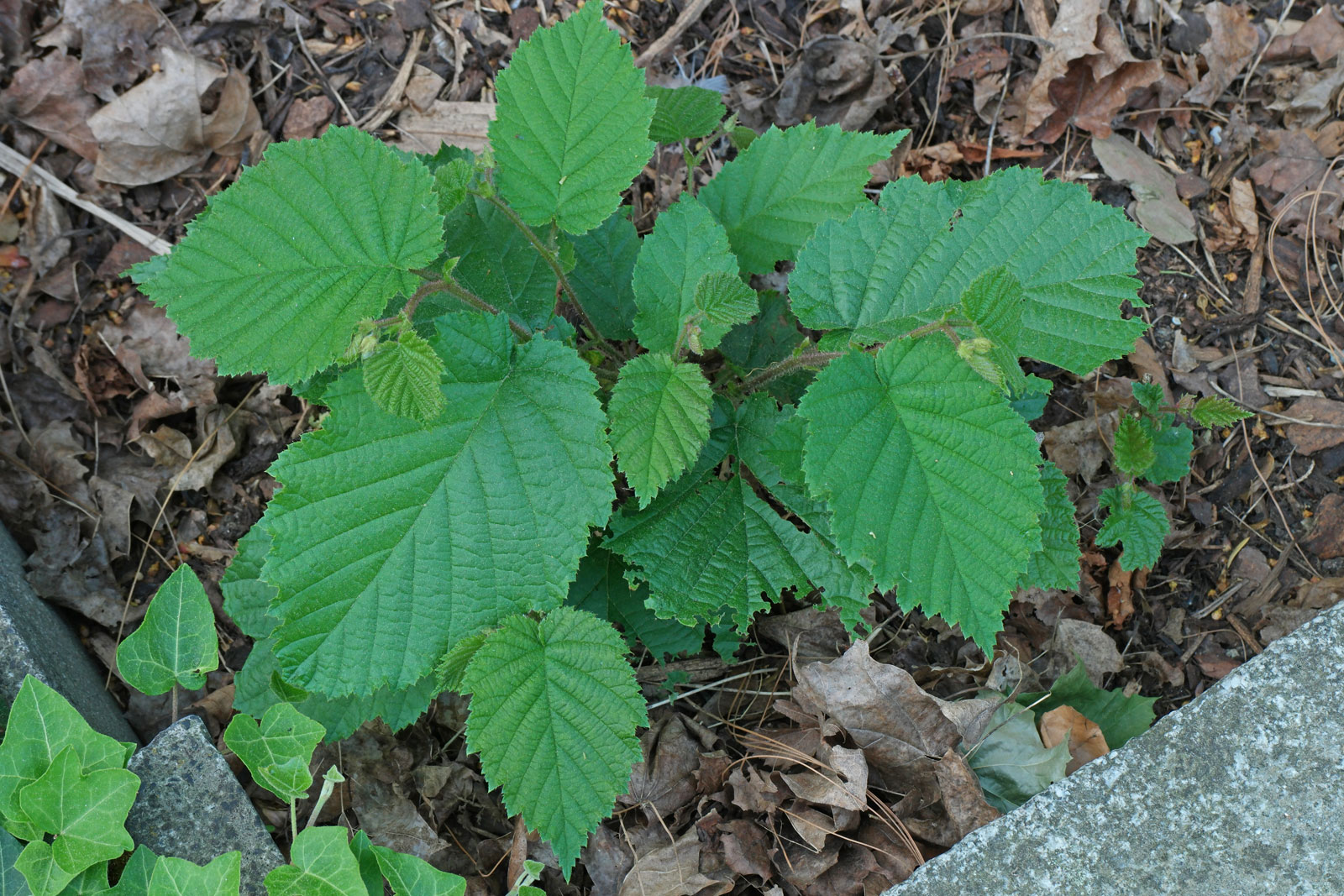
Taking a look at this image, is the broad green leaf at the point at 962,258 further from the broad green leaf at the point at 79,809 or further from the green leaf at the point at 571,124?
the broad green leaf at the point at 79,809

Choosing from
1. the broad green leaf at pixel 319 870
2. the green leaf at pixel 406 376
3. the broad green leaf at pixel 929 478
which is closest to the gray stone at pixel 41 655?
the broad green leaf at pixel 319 870

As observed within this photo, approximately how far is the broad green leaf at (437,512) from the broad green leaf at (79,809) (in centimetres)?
53

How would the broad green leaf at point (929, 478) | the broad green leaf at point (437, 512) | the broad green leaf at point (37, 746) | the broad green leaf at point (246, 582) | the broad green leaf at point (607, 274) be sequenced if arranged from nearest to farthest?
1. the broad green leaf at point (929, 478)
2. the broad green leaf at point (437, 512)
3. the broad green leaf at point (37, 746)
4. the broad green leaf at point (246, 582)
5. the broad green leaf at point (607, 274)

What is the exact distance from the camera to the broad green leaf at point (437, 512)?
5.93 ft

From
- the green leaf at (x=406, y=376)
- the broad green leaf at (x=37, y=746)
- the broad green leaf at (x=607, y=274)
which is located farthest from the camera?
the broad green leaf at (x=607, y=274)

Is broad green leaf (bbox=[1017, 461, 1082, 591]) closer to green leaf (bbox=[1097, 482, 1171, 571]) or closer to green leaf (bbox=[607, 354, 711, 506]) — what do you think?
green leaf (bbox=[1097, 482, 1171, 571])

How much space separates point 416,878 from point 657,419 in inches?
42.7

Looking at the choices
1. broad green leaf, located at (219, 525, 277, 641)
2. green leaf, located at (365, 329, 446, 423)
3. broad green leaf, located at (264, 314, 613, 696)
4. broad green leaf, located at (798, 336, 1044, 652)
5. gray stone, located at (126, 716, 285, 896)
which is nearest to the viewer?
green leaf, located at (365, 329, 446, 423)

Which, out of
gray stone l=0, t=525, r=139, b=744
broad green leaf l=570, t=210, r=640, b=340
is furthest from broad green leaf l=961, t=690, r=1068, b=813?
gray stone l=0, t=525, r=139, b=744

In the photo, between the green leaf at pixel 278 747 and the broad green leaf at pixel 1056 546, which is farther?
the broad green leaf at pixel 1056 546

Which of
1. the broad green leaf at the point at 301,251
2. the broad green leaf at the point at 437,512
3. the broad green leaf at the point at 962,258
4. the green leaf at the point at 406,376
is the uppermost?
the broad green leaf at the point at 301,251

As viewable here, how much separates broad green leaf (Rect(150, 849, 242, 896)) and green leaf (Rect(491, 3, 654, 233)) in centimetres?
147

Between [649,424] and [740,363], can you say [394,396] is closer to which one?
[649,424]

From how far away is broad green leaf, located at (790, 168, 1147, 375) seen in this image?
6.40 ft
